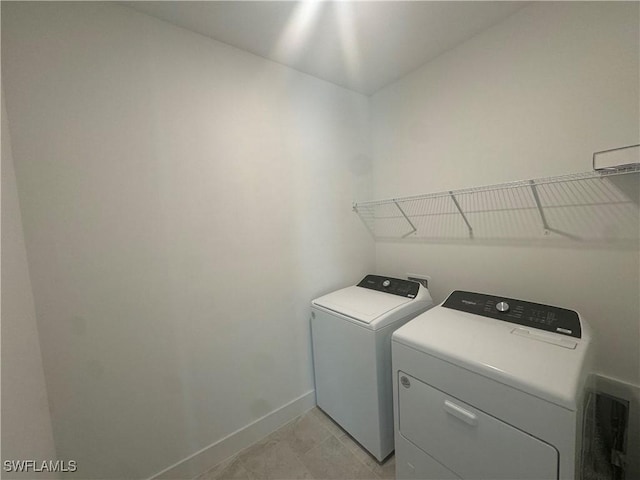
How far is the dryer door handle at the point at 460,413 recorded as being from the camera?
94 cm

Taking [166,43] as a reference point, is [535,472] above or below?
below

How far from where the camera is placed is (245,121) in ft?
5.14

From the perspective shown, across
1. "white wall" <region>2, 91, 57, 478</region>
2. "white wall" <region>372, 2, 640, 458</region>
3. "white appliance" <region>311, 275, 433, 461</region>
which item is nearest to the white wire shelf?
"white wall" <region>372, 2, 640, 458</region>

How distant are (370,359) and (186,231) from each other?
50.8 inches

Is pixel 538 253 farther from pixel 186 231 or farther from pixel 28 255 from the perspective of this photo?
pixel 28 255

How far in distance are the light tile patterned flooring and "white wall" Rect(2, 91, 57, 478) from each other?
94 cm

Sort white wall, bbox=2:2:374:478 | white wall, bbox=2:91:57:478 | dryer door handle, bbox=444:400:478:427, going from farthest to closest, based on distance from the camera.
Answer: white wall, bbox=2:2:374:478 → dryer door handle, bbox=444:400:478:427 → white wall, bbox=2:91:57:478

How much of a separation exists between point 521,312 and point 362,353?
865 millimetres

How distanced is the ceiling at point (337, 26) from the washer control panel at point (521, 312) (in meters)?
1.63

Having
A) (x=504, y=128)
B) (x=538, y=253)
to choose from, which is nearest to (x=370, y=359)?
(x=538, y=253)

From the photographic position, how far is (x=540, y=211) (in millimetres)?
1361

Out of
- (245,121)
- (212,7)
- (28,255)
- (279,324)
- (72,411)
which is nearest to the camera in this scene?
(28,255)

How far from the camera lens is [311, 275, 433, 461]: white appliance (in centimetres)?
140

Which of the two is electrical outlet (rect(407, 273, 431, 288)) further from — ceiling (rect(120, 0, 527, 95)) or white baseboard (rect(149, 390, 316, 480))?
ceiling (rect(120, 0, 527, 95))
